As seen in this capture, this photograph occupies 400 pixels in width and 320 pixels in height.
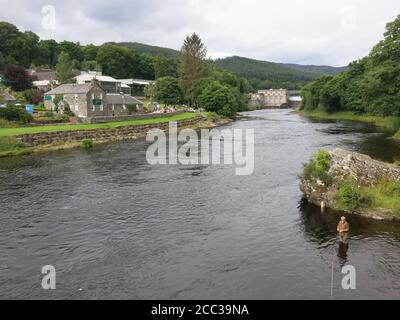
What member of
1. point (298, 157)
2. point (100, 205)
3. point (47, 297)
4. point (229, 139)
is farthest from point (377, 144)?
point (47, 297)

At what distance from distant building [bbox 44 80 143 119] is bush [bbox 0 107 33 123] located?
43.0ft

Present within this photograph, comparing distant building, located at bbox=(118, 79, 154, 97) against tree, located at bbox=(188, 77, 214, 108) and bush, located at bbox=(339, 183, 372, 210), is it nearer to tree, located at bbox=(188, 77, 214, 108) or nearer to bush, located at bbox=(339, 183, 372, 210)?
tree, located at bbox=(188, 77, 214, 108)

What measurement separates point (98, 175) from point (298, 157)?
27.2m

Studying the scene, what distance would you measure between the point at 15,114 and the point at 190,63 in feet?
279

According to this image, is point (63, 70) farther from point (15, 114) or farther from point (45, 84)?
point (15, 114)

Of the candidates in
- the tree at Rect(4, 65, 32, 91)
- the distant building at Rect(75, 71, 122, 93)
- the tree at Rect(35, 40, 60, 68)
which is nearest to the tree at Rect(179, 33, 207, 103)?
the distant building at Rect(75, 71, 122, 93)

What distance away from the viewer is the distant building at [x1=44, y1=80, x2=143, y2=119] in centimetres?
9162

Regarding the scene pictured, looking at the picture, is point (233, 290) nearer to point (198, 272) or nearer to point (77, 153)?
point (198, 272)

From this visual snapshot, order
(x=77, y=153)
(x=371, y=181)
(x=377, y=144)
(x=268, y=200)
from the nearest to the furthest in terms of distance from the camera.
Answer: (x=371, y=181)
(x=268, y=200)
(x=77, y=153)
(x=377, y=144)

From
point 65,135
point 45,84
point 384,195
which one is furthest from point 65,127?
point 45,84

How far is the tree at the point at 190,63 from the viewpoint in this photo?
15138 centimetres

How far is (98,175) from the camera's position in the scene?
46.8 m

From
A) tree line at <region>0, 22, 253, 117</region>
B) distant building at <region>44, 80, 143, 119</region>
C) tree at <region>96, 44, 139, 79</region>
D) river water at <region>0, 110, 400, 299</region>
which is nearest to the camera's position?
river water at <region>0, 110, 400, 299</region>

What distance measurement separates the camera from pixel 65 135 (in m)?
70.9
